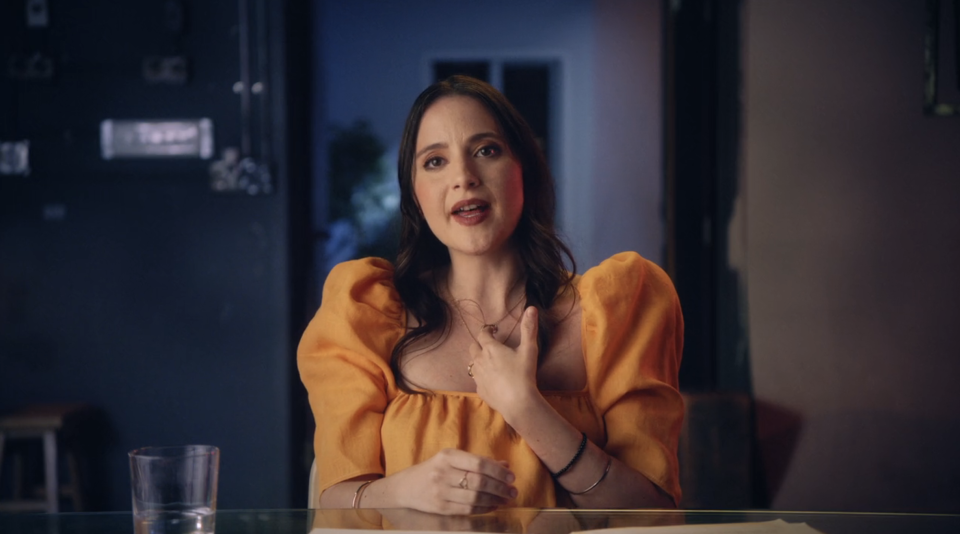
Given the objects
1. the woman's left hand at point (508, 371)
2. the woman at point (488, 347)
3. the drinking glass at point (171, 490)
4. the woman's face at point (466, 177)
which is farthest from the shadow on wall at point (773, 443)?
the drinking glass at point (171, 490)

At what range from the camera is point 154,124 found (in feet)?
10.3

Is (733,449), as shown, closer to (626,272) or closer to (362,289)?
(626,272)

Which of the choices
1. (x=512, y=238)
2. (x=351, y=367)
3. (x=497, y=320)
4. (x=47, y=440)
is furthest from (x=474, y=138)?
(x=47, y=440)

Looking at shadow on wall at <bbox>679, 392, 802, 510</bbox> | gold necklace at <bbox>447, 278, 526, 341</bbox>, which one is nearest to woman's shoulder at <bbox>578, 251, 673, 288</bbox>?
gold necklace at <bbox>447, 278, 526, 341</bbox>

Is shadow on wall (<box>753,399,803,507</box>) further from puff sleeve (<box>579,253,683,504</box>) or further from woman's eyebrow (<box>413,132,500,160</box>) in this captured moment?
woman's eyebrow (<box>413,132,500,160</box>)

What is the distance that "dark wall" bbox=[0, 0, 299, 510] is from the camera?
10.3ft

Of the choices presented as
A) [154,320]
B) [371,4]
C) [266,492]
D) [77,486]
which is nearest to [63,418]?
[77,486]

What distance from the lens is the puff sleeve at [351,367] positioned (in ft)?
3.90

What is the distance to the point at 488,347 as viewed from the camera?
111 cm

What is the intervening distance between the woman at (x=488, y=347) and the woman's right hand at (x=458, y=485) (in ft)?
0.04

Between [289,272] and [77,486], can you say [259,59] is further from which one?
[77,486]

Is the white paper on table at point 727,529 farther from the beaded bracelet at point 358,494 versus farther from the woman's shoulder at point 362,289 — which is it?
the woman's shoulder at point 362,289

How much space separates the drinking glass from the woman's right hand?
10.9 inches

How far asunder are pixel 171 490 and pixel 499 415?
542mm
